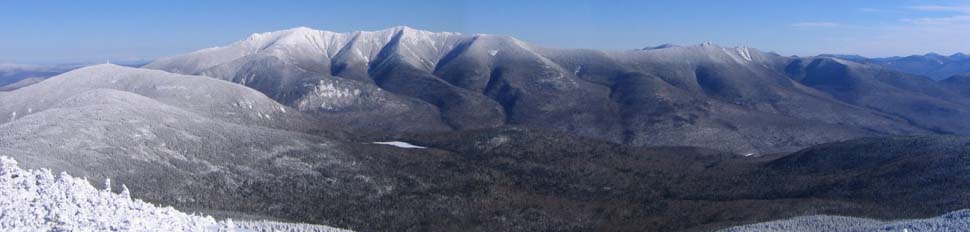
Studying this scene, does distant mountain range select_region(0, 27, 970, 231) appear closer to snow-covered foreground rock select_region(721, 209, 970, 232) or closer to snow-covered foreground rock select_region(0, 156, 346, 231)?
snow-covered foreground rock select_region(721, 209, 970, 232)

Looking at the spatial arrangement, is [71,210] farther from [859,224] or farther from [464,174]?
[464,174]

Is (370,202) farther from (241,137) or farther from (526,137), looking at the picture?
(526,137)

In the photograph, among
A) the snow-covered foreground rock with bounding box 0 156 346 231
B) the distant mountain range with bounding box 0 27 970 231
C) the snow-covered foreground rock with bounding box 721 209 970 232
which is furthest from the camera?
the distant mountain range with bounding box 0 27 970 231

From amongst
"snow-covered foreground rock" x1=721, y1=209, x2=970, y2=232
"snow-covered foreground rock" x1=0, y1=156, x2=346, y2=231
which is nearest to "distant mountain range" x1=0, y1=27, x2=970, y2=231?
"snow-covered foreground rock" x1=721, y1=209, x2=970, y2=232

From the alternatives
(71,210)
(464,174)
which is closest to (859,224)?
(464,174)

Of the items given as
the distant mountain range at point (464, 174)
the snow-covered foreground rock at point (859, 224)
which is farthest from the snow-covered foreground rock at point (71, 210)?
the snow-covered foreground rock at point (859, 224)
